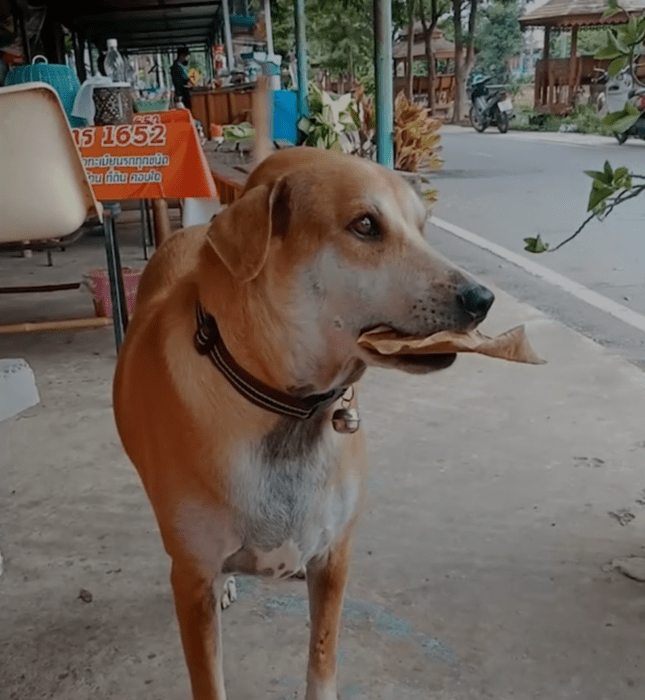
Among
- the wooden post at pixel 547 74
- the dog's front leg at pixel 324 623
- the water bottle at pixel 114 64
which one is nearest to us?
the dog's front leg at pixel 324 623

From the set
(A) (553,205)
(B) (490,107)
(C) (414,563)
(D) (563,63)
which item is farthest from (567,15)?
(C) (414,563)

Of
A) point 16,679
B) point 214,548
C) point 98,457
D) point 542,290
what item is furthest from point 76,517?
point 542,290

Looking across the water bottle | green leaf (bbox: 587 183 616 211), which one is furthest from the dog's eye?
the water bottle

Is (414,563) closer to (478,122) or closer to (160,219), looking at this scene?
(160,219)

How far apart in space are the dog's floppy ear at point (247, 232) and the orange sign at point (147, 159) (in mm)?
2578

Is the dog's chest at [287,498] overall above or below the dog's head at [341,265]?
below

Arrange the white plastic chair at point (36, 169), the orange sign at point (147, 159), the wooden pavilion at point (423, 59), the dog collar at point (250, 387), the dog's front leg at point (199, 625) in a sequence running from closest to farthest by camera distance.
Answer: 1. the dog collar at point (250, 387)
2. the dog's front leg at point (199, 625)
3. the white plastic chair at point (36, 169)
4. the orange sign at point (147, 159)
5. the wooden pavilion at point (423, 59)

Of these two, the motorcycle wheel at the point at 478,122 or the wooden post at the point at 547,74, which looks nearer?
the motorcycle wheel at the point at 478,122

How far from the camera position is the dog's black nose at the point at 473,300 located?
1.40 metres

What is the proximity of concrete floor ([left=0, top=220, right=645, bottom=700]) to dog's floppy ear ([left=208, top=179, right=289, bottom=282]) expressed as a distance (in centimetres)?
106

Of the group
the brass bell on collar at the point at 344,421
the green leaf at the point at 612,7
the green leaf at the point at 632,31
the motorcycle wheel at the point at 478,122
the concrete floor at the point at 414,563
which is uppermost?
the green leaf at the point at 612,7

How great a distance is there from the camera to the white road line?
15.7 feet

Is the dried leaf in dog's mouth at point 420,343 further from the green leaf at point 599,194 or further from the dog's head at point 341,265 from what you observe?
the green leaf at point 599,194

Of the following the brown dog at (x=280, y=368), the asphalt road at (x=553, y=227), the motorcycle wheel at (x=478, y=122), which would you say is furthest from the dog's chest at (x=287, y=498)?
the motorcycle wheel at (x=478, y=122)
